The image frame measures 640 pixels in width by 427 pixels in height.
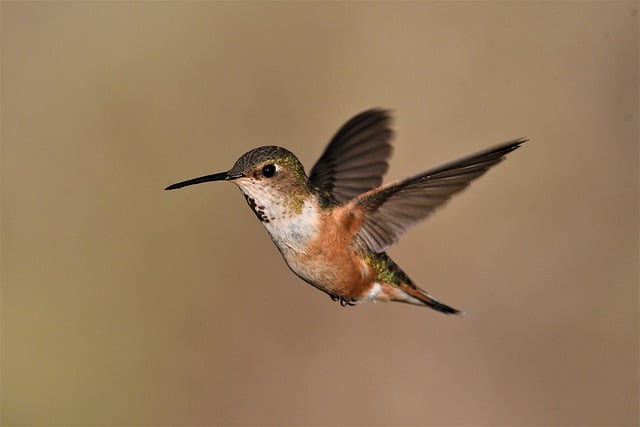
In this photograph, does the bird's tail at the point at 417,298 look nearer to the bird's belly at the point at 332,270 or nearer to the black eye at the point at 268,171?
the bird's belly at the point at 332,270

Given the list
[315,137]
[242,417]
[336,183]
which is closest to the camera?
[336,183]

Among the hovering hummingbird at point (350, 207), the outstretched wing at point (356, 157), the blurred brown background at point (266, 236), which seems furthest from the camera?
the blurred brown background at point (266, 236)

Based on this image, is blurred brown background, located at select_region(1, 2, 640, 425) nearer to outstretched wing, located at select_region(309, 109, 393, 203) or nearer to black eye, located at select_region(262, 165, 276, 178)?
outstretched wing, located at select_region(309, 109, 393, 203)

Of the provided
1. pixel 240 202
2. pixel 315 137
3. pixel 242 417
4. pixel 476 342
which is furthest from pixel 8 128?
pixel 476 342

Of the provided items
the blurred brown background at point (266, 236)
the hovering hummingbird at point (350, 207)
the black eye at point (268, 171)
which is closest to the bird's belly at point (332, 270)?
the hovering hummingbird at point (350, 207)

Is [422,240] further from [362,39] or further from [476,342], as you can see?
[362,39]

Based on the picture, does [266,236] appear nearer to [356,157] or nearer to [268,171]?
[356,157]

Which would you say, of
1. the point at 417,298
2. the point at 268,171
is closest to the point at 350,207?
the point at 268,171
